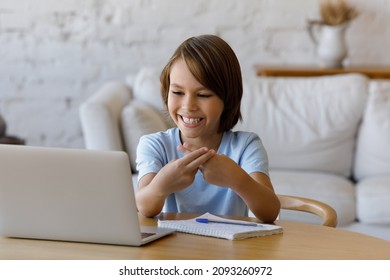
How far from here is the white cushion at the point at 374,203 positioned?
10.5 ft

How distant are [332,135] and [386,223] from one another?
2.04 ft

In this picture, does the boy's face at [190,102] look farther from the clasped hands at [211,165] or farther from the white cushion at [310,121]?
the white cushion at [310,121]

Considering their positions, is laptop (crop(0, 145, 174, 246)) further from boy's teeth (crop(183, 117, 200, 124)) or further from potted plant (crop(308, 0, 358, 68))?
potted plant (crop(308, 0, 358, 68))

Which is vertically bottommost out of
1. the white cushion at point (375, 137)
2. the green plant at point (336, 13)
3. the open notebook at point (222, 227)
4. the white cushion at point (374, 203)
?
the white cushion at point (374, 203)

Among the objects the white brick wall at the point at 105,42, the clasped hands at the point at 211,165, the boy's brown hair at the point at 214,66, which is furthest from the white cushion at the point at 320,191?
the clasped hands at the point at 211,165

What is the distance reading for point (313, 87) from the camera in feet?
12.5

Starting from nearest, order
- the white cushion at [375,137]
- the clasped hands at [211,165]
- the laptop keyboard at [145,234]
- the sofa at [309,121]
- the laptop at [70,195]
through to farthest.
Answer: the laptop at [70,195]
the laptop keyboard at [145,234]
the clasped hands at [211,165]
the sofa at [309,121]
the white cushion at [375,137]

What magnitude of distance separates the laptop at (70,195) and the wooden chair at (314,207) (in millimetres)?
590

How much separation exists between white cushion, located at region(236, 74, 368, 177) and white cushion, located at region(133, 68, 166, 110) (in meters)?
0.41

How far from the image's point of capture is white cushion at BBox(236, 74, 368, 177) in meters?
3.69

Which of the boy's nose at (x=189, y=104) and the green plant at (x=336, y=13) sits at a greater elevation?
the boy's nose at (x=189, y=104)

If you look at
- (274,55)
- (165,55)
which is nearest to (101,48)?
(165,55)

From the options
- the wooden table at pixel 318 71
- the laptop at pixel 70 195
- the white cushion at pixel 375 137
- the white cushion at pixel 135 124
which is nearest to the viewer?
the laptop at pixel 70 195

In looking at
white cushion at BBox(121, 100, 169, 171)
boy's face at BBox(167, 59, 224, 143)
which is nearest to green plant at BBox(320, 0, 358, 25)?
white cushion at BBox(121, 100, 169, 171)
